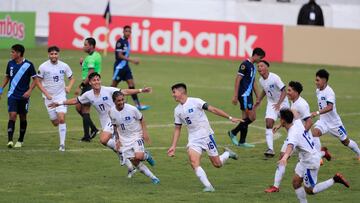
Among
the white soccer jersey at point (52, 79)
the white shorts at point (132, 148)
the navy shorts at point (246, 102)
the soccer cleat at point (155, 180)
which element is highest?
the white soccer jersey at point (52, 79)

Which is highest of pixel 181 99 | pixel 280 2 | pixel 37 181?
pixel 280 2

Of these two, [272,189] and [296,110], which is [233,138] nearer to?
[296,110]

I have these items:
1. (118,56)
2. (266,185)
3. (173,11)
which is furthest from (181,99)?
(173,11)

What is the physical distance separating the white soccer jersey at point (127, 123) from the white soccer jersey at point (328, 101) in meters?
4.78

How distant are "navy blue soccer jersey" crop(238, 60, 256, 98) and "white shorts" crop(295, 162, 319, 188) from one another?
7.68 meters

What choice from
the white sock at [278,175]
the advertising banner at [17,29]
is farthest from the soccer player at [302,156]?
the advertising banner at [17,29]

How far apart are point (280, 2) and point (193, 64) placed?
46.1 feet

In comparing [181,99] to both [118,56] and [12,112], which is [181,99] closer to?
[12,112]

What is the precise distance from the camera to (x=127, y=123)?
20500mm

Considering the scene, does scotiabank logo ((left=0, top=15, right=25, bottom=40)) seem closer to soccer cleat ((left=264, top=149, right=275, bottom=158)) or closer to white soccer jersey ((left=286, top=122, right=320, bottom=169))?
soccer cleat ((left=264, top=149, right=275, bottom=158))

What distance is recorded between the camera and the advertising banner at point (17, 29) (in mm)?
49062

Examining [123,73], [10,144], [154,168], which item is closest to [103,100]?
[154,168]

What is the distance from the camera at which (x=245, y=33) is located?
4947 centimetres

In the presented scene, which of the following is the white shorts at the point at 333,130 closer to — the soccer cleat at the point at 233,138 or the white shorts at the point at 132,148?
the soccer cleat at the point at 233,138
